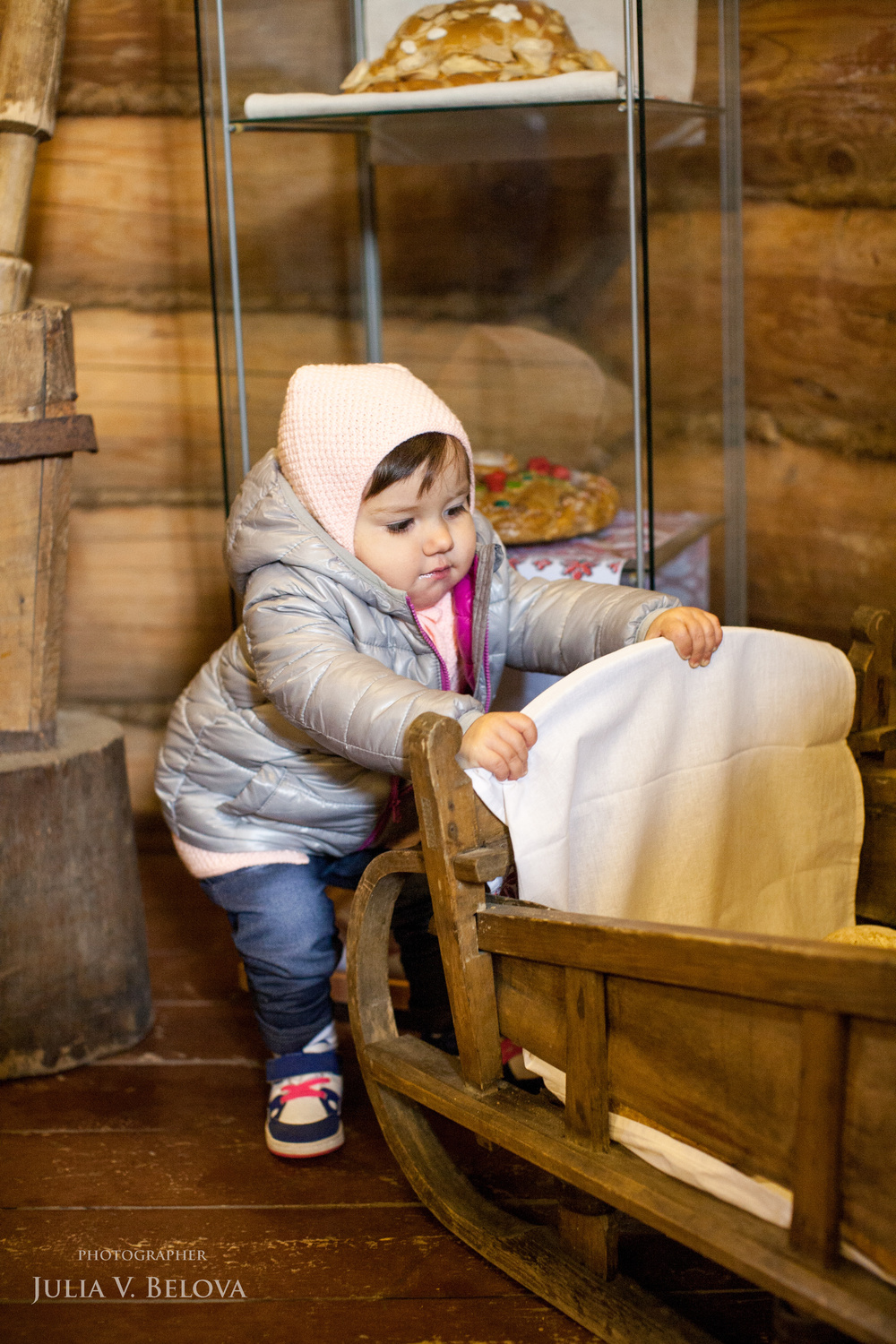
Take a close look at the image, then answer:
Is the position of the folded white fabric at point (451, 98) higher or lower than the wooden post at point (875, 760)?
higher

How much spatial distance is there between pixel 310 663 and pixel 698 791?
1.30 ft

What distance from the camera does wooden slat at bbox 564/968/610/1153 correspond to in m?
0.96

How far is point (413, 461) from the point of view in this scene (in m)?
1.29

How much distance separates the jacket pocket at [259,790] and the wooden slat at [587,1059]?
533 millimetres

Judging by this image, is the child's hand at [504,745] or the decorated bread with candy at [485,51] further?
the decorated bread with candy at [485,51]

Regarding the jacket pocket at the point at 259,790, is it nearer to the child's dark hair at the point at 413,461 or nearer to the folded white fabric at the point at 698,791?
the child's dark hair at the point at 413,461

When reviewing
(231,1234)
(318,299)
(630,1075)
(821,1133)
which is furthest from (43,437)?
(821,1133)

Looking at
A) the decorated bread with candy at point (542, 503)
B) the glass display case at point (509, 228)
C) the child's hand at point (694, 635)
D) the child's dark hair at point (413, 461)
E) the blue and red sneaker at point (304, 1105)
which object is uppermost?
the glass display case at point (509, 228)

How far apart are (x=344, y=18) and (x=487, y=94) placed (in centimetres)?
29

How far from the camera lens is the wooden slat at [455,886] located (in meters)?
1.00

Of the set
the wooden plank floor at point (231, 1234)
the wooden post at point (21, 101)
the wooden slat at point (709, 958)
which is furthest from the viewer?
the wooden post at point (21, 101)

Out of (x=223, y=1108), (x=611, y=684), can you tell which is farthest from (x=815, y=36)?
(x=223, y=1108)

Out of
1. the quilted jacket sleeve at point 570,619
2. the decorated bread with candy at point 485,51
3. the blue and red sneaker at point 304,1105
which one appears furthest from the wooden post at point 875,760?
the decorated bread with candy at point 485,51

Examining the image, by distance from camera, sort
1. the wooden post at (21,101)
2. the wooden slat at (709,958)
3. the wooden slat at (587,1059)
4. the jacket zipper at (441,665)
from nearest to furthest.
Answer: the wooden slat at (709,958) → the wooden slat at (587,1059) → the jacket zipper at (441,665) → the wooden post at (21,101)
